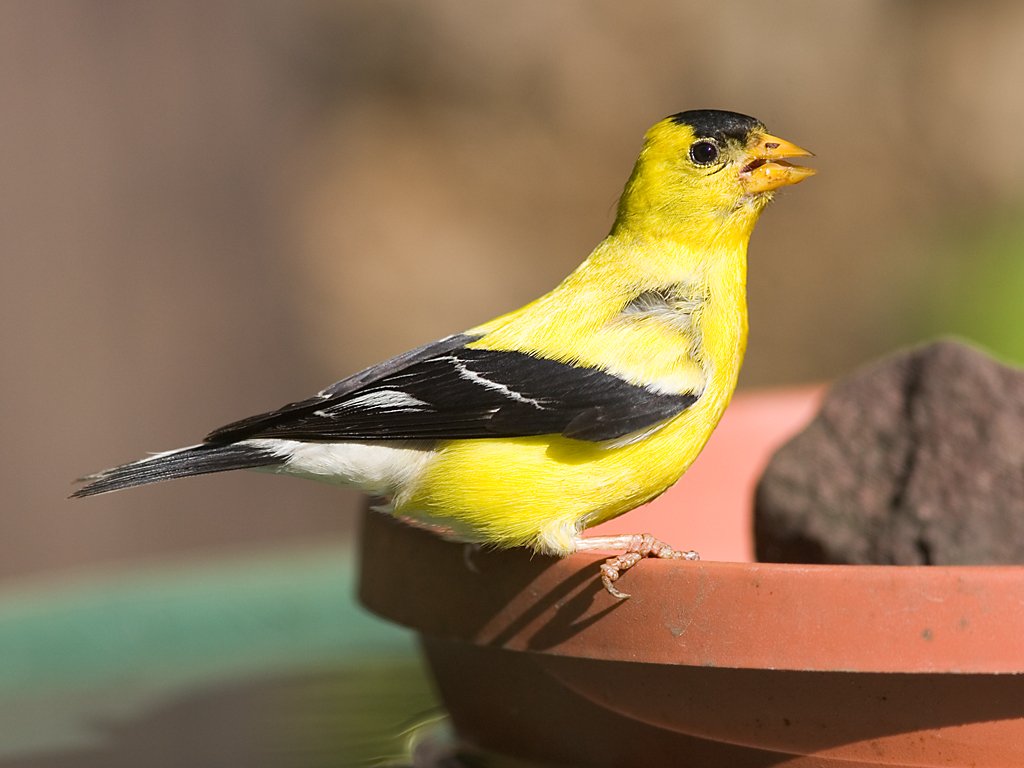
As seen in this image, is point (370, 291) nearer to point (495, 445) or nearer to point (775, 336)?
point (775, 336)

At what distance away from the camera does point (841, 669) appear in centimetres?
199

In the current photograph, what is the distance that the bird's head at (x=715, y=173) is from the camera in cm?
308

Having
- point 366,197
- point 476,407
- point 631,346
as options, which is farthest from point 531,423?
point 366,197

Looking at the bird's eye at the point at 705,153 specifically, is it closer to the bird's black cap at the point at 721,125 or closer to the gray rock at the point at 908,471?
the bird's black cap at the point at 721,125

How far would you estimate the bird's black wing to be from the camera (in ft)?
8.73

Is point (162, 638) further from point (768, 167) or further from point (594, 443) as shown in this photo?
point (768, 167)

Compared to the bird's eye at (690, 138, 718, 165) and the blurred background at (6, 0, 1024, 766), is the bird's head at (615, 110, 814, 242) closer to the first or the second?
the bird's eye at (690, 138, 718, 165)

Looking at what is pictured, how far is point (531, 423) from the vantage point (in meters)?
2.68

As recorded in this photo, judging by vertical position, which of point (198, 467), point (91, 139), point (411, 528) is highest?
point (91, 139)

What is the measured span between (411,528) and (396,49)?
754cm

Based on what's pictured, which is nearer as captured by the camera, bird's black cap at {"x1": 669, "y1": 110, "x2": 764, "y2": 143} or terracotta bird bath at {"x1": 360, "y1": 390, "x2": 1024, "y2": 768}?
terracotta bird bath at {"x1": 360, "y1": 390, "x2": 1024, "y2": 768}

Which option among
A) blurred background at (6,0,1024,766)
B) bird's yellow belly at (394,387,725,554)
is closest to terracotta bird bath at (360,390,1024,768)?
bird's yellow belly at (394,387,725,554)

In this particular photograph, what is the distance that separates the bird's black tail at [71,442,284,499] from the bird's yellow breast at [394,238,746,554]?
0.33 metres

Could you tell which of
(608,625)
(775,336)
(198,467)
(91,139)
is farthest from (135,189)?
(608,625)
